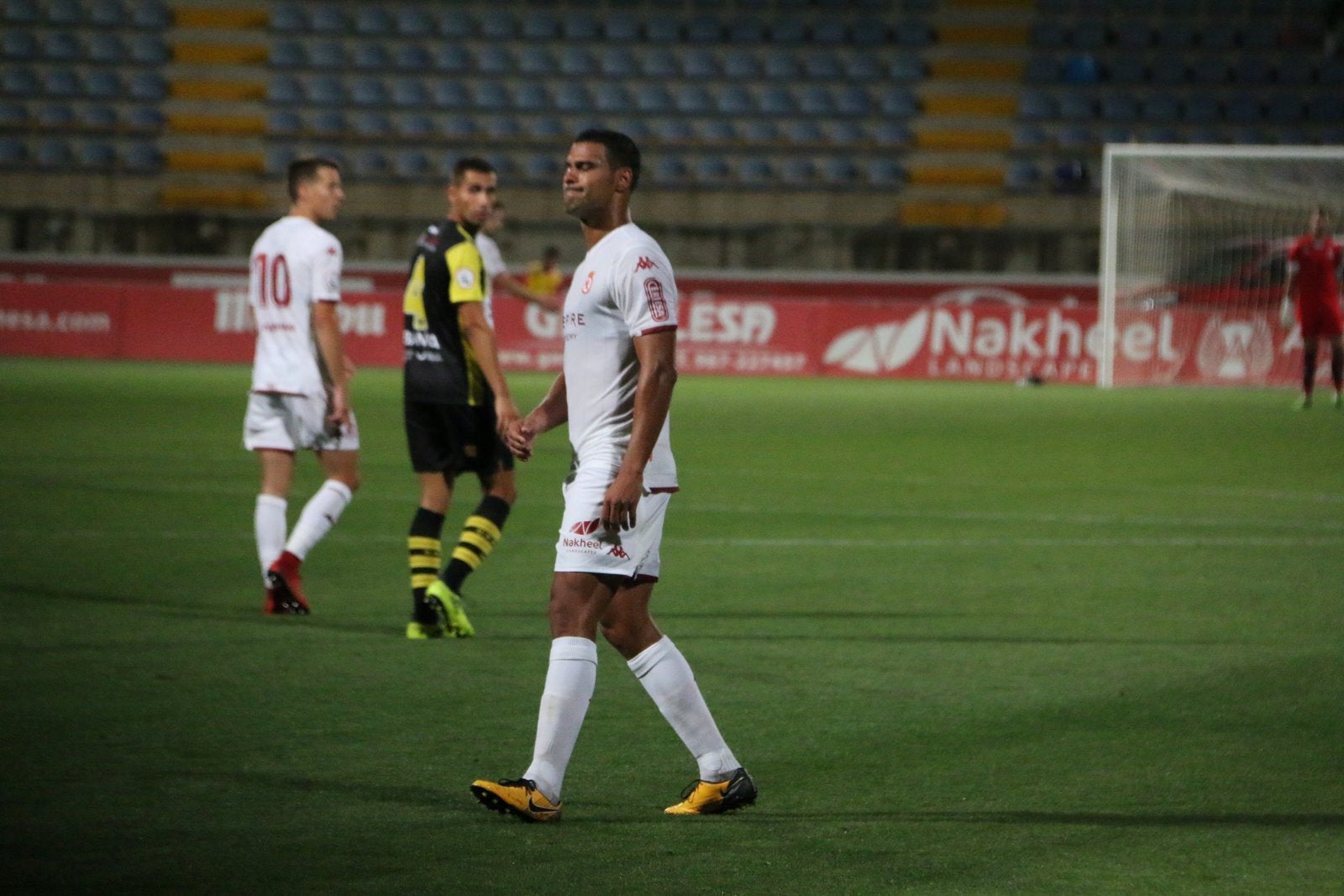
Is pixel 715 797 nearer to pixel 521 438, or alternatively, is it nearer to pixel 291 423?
pixel 521 438

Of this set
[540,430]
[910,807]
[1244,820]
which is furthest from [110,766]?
[1244,820]

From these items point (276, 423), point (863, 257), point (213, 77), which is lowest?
point (276, 423)

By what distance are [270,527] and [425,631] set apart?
1182 millimetres

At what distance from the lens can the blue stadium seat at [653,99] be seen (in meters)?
34.5

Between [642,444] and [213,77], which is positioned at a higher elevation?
[213,77]

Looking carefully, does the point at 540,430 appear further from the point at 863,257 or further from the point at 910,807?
the point at 863,257

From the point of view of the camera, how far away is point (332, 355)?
26.6ft

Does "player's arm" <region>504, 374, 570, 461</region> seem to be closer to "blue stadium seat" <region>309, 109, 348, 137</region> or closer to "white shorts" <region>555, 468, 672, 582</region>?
"white shorts" <region>555, 468, 672, 582</region>

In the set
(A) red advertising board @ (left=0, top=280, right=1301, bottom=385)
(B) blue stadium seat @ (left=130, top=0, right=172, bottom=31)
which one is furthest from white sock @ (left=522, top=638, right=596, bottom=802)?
(B) blue stadium seat @ (left=130, top=0, right=172, bottom=31)

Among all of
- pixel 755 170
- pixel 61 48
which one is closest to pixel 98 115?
pixel 61 48

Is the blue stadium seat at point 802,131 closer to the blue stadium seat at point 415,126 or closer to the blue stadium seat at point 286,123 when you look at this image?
the blue stadium seat at point 415,126

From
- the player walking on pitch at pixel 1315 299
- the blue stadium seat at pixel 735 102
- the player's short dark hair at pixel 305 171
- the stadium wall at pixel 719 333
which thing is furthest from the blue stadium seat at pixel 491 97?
the player's short dark hair at pixel 305 171

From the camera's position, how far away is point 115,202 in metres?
32.2

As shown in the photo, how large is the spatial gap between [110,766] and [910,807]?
88.2 inches
